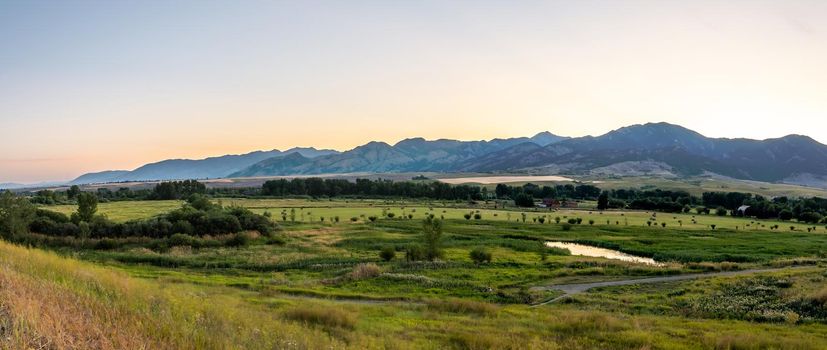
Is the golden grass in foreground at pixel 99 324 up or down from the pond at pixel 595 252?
up

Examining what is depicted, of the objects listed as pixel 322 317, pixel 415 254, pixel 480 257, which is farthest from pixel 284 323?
pixel 480 257

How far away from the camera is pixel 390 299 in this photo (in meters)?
34.8

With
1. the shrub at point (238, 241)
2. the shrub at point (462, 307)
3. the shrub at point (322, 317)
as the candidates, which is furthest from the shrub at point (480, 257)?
the shrub at point (322, 317)

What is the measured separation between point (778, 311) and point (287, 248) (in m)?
56.8

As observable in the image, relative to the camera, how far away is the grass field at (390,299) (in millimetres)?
10789

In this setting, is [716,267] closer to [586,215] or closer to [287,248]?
[287,248]

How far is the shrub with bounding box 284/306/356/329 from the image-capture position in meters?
21.9

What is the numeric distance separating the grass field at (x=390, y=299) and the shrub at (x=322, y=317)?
11cm

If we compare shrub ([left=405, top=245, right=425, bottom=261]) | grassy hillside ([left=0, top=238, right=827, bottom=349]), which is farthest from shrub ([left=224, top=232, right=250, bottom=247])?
grassy hillside ([left=0, top=238, right=827, bottom=349])

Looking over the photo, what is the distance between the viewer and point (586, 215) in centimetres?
13875

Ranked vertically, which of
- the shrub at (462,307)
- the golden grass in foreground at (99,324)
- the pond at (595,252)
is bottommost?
the pond at (595,252)

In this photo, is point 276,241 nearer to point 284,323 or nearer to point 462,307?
point 462,307

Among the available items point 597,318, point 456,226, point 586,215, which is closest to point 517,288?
point 597,318

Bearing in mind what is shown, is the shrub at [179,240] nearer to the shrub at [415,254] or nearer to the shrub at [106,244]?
the shrub at [106,244]
